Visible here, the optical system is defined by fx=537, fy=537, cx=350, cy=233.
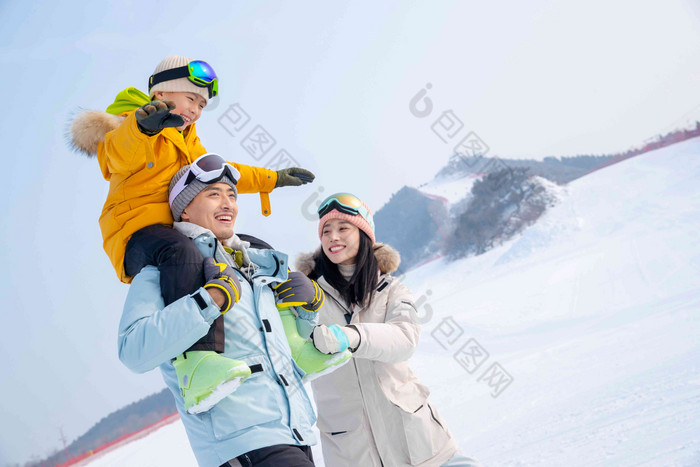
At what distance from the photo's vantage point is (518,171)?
49.5 feet

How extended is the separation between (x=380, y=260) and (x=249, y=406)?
118 cm

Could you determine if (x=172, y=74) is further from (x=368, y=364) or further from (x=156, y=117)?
(x=368, y=364)

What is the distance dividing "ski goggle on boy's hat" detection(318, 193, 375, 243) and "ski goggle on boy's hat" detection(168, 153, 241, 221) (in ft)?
2.18

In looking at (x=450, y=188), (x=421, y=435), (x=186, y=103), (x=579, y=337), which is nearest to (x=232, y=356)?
(x=421, y=435)

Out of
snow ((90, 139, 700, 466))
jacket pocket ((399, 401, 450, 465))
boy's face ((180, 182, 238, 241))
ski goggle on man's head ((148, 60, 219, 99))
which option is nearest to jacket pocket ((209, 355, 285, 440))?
boy's face ((180, 182, 238, 241))

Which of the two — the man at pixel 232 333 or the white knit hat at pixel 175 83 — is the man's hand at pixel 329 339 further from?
the white knit hat at pixel 175 83

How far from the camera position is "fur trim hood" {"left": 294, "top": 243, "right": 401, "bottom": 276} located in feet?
8.18

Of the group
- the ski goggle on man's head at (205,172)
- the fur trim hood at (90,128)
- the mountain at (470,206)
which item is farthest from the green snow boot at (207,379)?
the mountain at (470,206)

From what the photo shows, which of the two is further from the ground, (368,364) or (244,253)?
(244,253)

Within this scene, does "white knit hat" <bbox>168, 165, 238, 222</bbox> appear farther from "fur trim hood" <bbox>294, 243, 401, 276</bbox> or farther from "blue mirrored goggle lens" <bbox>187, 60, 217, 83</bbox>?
"fur trim hood" <bbox>294, 243, 401, 276</bbox>

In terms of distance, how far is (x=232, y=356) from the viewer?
5.00 ft

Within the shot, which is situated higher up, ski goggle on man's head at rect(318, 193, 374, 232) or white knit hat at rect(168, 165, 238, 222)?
white knit hat at rect(168, 165, 238, 222)

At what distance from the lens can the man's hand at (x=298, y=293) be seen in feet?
5.77

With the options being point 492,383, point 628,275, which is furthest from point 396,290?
point 628,275
